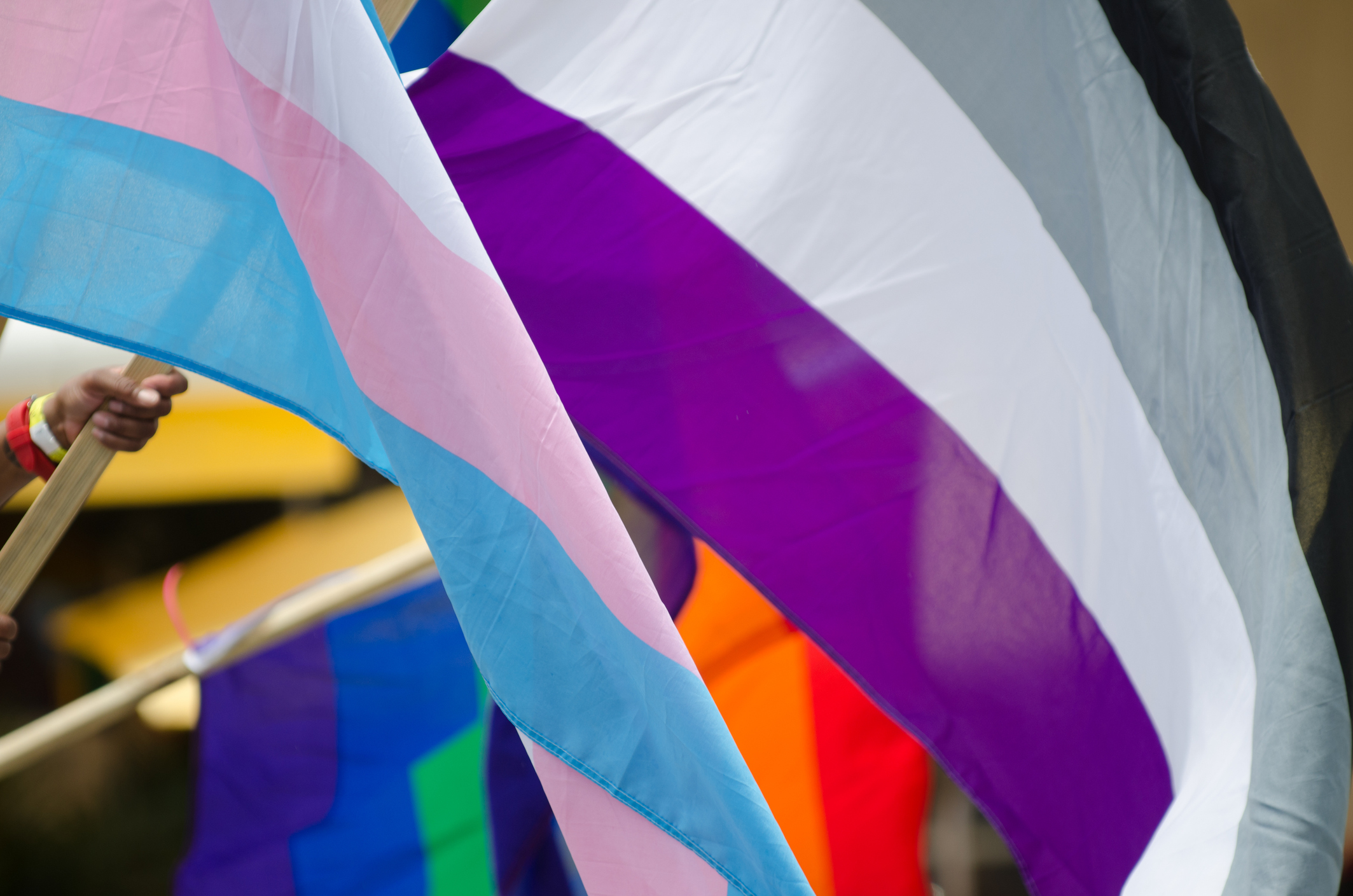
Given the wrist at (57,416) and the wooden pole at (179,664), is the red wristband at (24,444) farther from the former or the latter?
the wooden pole at (179,664)

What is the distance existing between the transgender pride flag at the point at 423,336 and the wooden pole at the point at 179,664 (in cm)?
71

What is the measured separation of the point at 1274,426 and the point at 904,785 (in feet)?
3.24

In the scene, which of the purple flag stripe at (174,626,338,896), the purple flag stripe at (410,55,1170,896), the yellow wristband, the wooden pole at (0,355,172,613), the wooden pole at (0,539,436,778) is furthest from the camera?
the purple flag stripe at (174,626,338,896)

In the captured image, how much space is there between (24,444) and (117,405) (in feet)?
0.70

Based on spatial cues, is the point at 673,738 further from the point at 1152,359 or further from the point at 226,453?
the point at 226,453

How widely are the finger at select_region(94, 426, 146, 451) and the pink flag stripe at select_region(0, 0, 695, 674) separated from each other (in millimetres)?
363

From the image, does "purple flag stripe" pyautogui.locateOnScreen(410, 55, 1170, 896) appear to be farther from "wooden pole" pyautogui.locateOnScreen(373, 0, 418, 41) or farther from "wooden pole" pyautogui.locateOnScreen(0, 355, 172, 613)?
"wooden pole" pyautogui.locateOnScreen(0, 355, 172, 613)

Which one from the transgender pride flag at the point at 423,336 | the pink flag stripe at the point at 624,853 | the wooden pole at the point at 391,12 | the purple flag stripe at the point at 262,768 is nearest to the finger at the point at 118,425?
the transgender pride flag at the point at 423,336

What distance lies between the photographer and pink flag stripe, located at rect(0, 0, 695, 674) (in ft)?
2.66

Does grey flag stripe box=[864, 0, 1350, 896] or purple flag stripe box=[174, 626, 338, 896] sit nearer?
grey flag stripe box=[864, 0, 1350, 896]

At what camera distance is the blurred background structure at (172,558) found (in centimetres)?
232

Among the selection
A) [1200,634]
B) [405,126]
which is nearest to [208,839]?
[405,126]

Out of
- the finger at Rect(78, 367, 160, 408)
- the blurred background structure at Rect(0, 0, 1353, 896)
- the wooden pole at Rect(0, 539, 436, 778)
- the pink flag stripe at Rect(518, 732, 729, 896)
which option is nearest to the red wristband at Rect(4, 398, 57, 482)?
the finger at Rect(78, 367, 160, 408)

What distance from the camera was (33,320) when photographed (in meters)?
0.80
